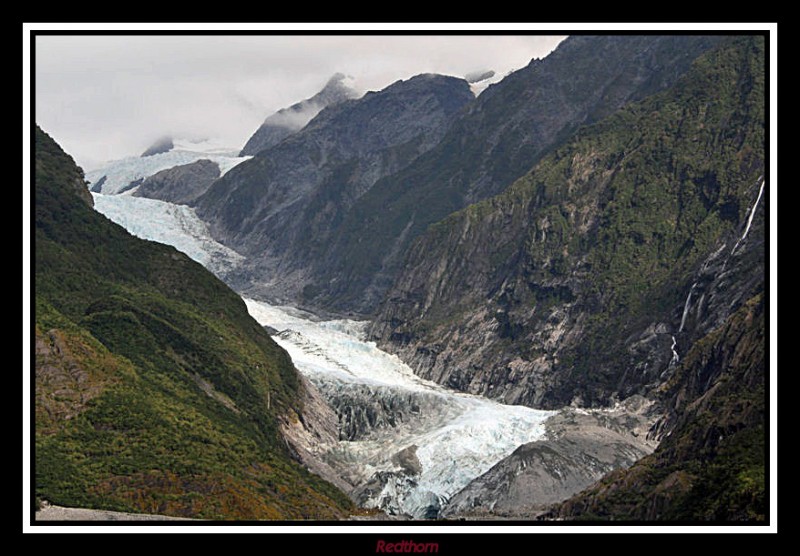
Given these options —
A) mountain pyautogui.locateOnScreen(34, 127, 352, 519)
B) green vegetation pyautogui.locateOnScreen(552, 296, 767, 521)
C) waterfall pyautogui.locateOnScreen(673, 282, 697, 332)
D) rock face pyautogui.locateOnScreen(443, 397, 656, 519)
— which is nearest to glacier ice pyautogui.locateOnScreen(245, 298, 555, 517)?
rock face pyautogui.locateOnScreen(443, 397, 656, 519)

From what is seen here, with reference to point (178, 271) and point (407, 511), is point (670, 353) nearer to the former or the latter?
point (407, 511)

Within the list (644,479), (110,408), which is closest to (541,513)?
(644,479)

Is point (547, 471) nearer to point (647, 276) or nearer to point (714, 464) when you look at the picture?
point (714, 464)

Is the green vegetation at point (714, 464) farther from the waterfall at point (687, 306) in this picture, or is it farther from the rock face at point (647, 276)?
the rock face at point (647, 276)

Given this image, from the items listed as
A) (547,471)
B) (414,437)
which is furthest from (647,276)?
(547,471)

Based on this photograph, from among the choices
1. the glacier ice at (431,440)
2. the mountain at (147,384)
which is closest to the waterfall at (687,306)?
the glacier ice at (431,440)
